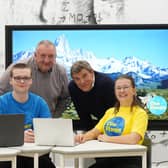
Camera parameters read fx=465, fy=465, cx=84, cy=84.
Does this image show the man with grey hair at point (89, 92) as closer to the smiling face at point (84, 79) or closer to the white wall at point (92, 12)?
the smiling face at point (84, 79)

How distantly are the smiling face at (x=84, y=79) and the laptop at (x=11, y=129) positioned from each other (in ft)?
4.05

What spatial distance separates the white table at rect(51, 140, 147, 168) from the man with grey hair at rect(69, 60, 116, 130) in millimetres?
1216

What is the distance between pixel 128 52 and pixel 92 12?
0.64 m

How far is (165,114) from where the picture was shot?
4957 mm

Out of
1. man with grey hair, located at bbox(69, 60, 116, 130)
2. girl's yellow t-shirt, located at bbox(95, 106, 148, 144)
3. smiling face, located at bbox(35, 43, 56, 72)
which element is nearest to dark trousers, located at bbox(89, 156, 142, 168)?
girl's yellow t-shirt, located at bbox(95, 106, 148, 144)

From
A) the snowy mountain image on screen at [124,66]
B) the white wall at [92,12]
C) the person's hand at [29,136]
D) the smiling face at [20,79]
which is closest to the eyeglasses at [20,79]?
the smiling face at [20,79]

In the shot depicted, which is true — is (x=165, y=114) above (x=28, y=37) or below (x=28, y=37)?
below

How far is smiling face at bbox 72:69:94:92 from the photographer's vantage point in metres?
4.38

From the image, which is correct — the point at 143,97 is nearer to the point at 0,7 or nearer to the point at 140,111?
the point at 140,111

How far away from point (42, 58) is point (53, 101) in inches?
19.0

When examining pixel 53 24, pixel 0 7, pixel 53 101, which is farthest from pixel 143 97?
pixel 0 7

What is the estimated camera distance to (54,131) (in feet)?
10.7

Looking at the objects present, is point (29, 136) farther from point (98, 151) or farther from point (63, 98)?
point (63, 98)

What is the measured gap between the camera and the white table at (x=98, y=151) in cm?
310
